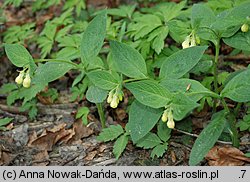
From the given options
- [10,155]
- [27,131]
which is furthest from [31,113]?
[10,155]

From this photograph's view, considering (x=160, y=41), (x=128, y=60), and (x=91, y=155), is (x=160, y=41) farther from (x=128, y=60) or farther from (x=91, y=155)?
(x=91, y=155)

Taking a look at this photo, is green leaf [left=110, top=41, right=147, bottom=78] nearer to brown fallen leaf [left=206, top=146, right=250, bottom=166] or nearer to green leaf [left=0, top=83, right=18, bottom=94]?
brown fallen leaf [left=206, top=146, right=250, bottom=166]

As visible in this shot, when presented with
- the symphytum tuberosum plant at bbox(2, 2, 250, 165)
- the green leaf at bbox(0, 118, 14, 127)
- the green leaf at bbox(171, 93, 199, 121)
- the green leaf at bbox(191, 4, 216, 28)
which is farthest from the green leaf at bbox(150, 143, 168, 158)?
the green leaf at bbox(0, 118, 14, 127)

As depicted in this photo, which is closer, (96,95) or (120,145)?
(96,95)

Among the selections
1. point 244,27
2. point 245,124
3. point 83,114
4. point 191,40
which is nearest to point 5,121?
point 83,114

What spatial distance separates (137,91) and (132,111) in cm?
23

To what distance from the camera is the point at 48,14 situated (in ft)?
18.1

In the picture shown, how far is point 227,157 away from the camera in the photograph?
10.9 ft

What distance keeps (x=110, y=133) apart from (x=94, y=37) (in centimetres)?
79

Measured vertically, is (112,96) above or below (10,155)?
above

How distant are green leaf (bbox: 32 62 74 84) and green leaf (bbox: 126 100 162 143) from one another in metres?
0.57

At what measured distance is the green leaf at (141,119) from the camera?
301cm

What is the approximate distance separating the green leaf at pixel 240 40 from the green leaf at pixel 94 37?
91 cm

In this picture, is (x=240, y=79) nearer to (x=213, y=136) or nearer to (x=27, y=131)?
(x=213, y=136)
